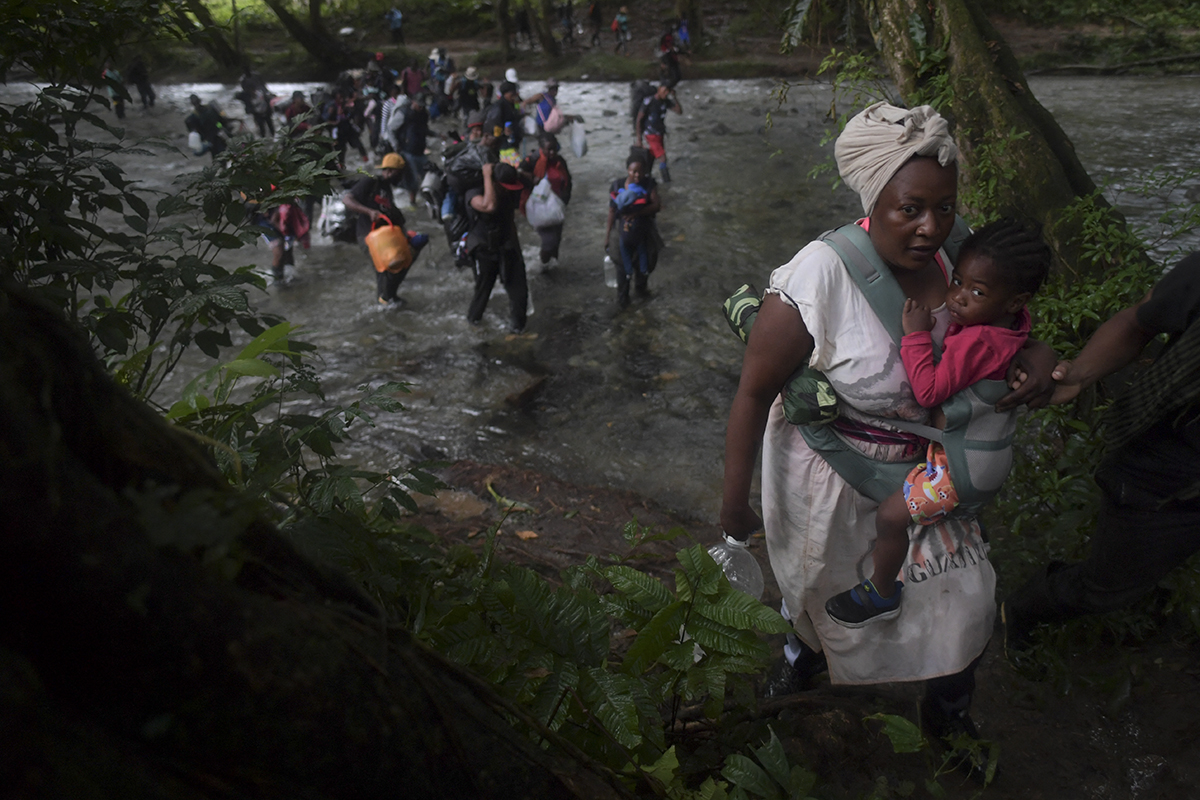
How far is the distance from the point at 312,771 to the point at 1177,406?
7.01ft

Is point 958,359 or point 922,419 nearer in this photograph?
point 958,359

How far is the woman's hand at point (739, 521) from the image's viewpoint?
2.32 metres

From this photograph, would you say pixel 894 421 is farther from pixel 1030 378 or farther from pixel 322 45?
pixel 322 45

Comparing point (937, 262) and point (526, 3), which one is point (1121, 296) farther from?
point (526, 3)

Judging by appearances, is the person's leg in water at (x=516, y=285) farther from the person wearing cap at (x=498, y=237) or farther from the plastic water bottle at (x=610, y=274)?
the plastic water bottle at (x=610, y=274)

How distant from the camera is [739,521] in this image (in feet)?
7.68

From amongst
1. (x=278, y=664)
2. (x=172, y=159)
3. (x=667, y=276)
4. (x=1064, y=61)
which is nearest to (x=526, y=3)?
(x=172, y=159)

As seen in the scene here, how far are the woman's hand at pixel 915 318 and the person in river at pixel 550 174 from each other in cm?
605

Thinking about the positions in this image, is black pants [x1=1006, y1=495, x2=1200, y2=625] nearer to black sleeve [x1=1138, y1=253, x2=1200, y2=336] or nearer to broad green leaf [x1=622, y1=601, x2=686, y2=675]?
black sleeve [x1=1138, y1=253, x2=1200, y2=336]

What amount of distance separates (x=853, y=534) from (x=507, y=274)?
5174 millimetres

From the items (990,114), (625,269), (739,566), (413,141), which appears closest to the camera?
(739,566)

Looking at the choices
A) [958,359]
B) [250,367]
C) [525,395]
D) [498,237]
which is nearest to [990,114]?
[958,359]

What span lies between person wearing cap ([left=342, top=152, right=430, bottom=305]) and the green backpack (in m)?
6.00

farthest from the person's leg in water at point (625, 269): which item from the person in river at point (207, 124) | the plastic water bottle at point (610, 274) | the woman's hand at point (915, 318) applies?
the person in river at point (207, 124)
